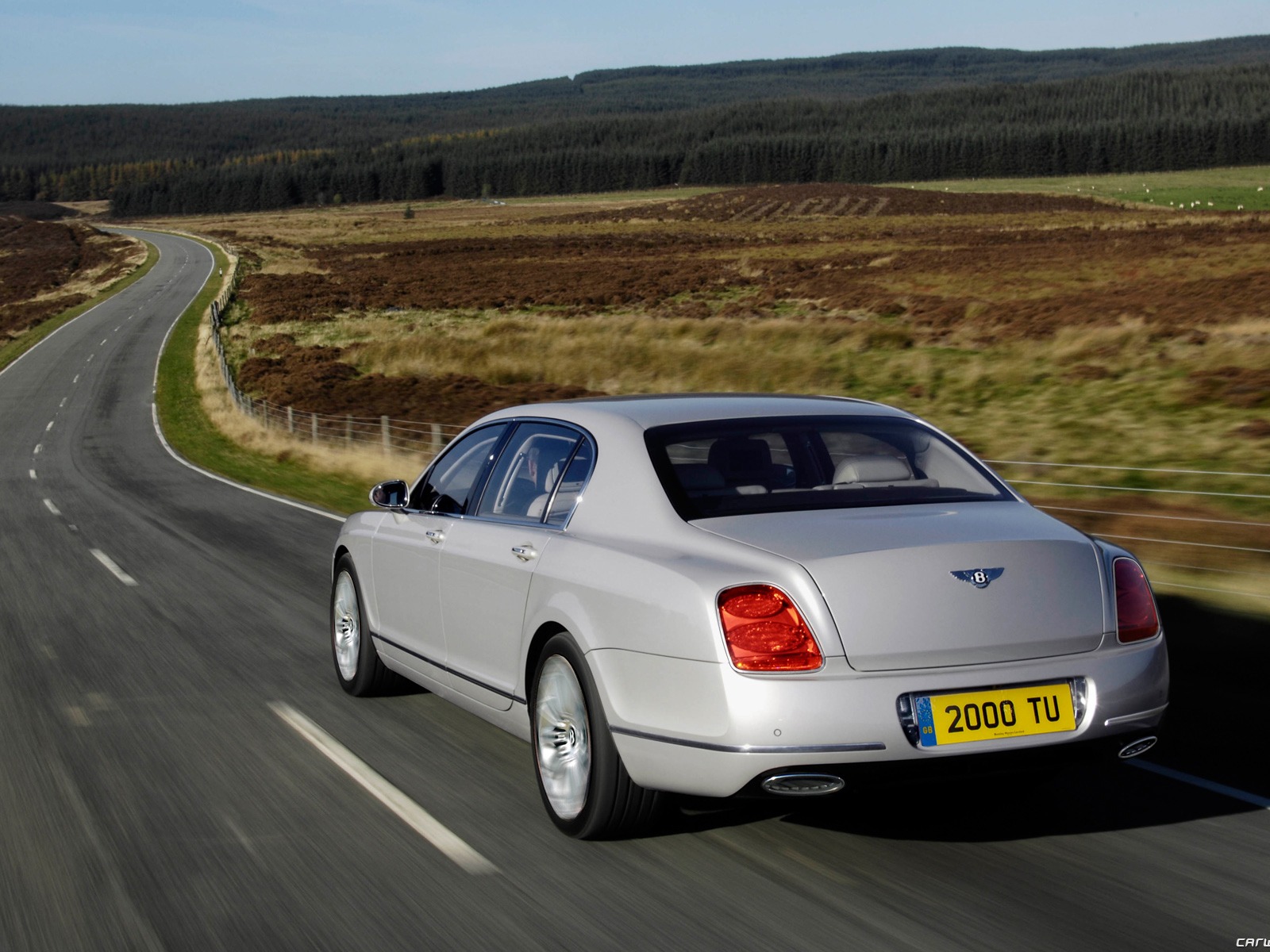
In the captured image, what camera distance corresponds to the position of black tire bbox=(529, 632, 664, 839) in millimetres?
4660

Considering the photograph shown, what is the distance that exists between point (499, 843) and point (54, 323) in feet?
251

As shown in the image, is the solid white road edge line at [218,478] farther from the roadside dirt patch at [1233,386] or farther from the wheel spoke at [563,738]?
the wheel spoke at [563,738]

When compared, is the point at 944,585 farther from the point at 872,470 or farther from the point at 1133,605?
the point at 872,470

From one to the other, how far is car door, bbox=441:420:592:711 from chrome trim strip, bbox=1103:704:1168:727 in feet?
6.63

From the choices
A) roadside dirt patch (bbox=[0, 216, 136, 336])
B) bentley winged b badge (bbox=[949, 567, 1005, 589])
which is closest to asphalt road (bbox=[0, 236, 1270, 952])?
bentley winged b badge (bbox=[949, 567, 1005, 589])

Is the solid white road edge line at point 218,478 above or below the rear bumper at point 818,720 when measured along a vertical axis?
below

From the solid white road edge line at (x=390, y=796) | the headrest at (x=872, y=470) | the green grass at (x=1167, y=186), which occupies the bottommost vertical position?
the solid white road edge line at (x=390, y=796)

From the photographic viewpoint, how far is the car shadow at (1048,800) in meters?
4.89

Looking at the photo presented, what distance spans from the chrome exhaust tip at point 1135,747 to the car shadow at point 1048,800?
0.27 feet

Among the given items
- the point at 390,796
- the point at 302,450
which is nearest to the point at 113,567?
the point at 390,796

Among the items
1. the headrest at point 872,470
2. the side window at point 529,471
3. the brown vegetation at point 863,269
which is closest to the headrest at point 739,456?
the headrest at point 872,470

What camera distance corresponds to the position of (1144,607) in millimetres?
4645

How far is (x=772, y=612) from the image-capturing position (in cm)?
420

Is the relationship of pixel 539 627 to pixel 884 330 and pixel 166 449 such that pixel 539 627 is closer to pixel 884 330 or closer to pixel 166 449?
pixel 884 330
